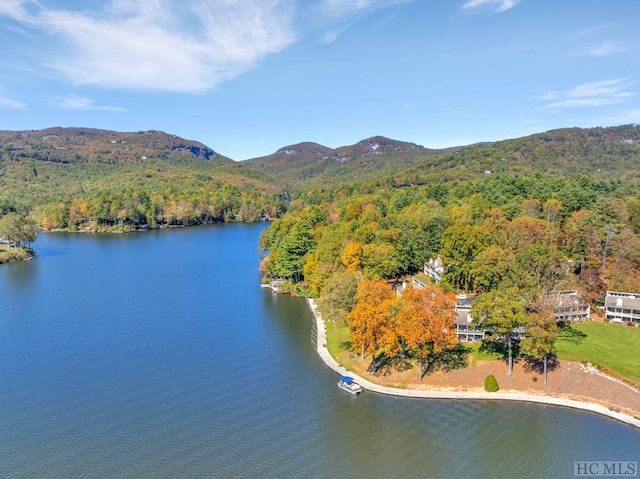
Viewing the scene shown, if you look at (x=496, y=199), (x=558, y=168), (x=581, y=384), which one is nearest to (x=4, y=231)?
(x=496, y=199)

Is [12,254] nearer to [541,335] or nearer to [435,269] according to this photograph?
[435,269]

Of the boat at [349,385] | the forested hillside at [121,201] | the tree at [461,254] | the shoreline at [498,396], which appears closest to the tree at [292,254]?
the tree at [461,254]

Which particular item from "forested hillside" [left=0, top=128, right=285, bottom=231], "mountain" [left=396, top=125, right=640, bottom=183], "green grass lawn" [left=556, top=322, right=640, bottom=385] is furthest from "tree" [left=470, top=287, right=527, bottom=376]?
"forested hillside" [left=0, top=128, right=285, bottom=231]

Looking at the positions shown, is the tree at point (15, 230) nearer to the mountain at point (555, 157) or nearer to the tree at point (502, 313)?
the tree at point (502, 313)

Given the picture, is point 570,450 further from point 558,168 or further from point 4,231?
point 558,168

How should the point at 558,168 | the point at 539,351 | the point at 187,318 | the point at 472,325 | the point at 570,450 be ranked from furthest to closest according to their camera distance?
1. the point at 558,168
2. the point at 187,318
3. the point at 472,325
4. the point at 539,351
5. the point at 570,450
